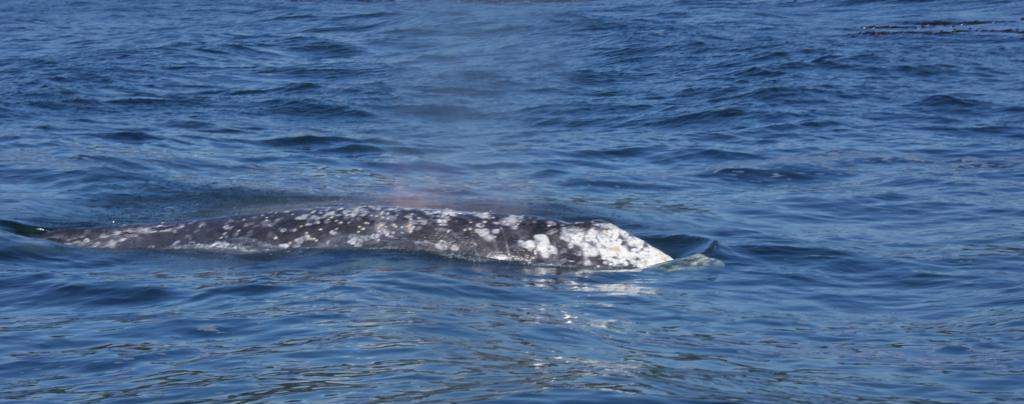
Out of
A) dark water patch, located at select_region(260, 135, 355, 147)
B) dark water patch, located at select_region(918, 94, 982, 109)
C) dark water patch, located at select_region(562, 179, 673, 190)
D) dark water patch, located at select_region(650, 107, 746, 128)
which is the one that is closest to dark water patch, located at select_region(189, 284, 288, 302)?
dark water patch, located at select_region(562, 179, 673, 190)

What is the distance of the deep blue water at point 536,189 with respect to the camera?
344 inches

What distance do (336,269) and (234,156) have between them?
8.25 meters

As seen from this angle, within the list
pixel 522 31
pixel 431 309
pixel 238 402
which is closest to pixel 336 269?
pixel 431 309

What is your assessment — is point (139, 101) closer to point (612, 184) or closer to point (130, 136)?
point (130, 136)

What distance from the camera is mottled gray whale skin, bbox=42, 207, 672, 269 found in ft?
41.2

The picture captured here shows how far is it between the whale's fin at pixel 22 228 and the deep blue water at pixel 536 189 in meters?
0.31

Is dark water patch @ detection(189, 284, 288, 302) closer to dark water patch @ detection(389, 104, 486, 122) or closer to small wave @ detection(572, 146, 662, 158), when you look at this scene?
small wave @ detection(572, 146, 662, 158)

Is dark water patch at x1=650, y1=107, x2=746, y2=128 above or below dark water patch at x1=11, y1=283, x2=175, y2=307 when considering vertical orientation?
below

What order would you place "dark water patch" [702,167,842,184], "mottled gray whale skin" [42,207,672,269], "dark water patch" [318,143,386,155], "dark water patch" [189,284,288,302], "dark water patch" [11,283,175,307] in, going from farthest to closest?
"dark water patch" [318,143,386,155]
"dark water patch" [702,167,842,184]
"mottled gray whale skin" [42,207,672,269]
"dark water patch" [189,284,288,302]
"dark water patch" [11,283,175,307]

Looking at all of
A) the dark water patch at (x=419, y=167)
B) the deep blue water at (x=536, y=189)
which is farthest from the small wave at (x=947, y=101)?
the dark water patch at (x=419, y=167)

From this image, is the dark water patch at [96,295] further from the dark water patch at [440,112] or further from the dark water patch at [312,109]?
the dark water patch at [440,112]

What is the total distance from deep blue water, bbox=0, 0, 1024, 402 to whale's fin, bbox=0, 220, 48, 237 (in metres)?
0.31

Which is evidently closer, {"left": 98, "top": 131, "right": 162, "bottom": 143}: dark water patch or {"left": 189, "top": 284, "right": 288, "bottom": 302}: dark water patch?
{"left": 189, "top": 284, "right": 288, "bottom": 302}: dark water patch

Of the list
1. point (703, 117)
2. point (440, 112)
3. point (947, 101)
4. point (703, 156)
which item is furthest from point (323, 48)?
point (947, 101)
